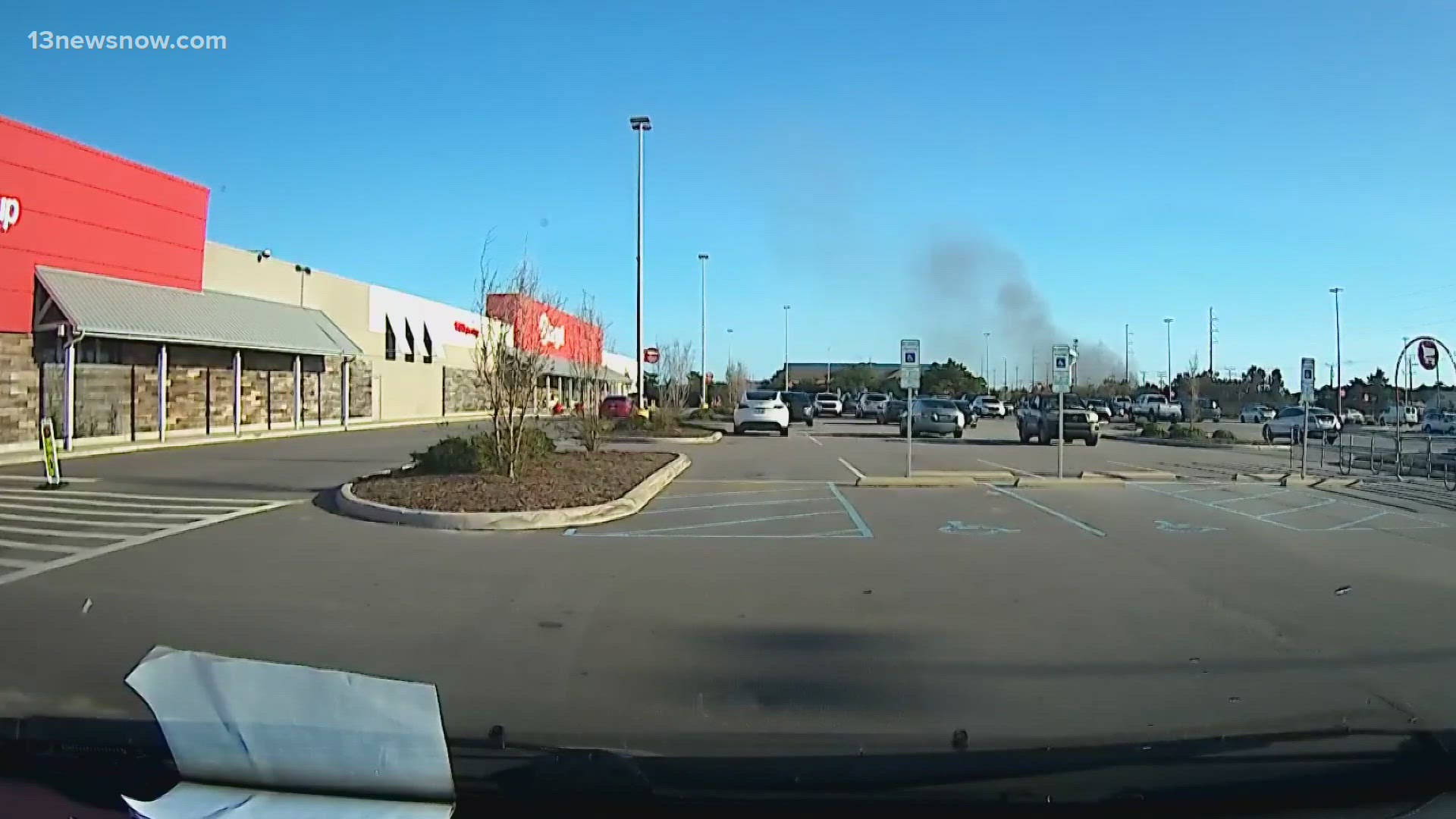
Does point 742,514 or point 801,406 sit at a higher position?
point 801,406

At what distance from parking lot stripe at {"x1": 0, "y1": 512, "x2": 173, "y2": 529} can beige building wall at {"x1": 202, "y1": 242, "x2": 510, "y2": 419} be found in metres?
17.1

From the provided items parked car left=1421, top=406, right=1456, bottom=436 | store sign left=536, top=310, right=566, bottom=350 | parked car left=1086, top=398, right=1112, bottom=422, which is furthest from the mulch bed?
parked car left=1086, top=398, right=1112, bottom=422

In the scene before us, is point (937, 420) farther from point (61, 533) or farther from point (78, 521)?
point (61, 533)

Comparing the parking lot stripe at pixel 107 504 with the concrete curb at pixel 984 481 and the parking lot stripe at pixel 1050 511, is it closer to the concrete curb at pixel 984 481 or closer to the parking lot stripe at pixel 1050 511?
the concrete curb at pixel 984 481

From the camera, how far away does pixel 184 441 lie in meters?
28.8

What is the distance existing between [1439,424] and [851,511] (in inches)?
2046

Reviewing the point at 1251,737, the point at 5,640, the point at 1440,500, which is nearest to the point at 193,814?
the point at 1251,737

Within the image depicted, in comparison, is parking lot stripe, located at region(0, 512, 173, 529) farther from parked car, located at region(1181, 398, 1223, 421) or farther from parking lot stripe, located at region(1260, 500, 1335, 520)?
parked car, located at region(1181, 398, 1223, 421)

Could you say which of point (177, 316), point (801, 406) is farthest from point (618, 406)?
point (177, 316)

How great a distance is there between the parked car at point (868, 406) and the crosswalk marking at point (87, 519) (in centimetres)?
4694

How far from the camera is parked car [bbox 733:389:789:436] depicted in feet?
125

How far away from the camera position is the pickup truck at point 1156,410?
204 feet

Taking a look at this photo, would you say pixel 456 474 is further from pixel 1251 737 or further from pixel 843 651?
pixel 1251 737

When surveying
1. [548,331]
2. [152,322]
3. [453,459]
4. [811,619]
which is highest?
[152,322]
